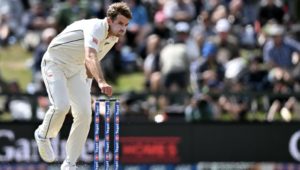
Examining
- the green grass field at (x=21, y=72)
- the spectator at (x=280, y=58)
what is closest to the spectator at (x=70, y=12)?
the green grass field at (x=21, y=72)

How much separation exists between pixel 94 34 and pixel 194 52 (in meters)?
8.16

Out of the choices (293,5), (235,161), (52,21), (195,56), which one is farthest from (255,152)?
(293,5)

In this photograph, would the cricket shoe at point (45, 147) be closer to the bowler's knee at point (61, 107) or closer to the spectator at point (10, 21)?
the bowler's knee at point (61, 107)

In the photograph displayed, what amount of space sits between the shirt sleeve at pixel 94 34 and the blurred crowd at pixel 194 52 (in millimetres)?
5629

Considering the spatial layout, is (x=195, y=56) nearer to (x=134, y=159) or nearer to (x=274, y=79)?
(x=274, y=79)

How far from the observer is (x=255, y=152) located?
17.0 metres

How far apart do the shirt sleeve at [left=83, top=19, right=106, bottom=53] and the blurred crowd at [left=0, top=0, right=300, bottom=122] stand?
563cm

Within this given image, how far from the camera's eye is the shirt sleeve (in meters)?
11.1

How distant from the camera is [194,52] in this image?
1917 centimetres

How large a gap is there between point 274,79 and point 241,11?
11.3 feet

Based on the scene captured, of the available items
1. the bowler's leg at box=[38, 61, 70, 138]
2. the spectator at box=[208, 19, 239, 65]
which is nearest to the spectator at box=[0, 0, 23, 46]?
the spectator at box=[208, 19, 239, 65]

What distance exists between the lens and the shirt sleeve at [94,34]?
1109cm

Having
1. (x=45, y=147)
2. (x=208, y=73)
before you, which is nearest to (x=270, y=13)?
(x=208, y=73)

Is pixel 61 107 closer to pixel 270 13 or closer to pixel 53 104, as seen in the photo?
pixel 53 104
